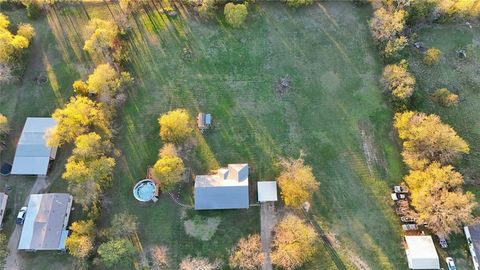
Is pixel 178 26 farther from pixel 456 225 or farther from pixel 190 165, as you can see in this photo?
pixel 456 225

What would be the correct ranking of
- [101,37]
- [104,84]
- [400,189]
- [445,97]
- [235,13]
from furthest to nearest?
[235,13], [101,37], [445,97], [104,84], [400,189]

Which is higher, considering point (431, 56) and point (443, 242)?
point (431, 56)

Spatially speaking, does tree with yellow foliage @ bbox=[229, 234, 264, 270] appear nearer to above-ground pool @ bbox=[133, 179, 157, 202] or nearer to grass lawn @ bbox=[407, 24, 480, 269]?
above-ground pool @ bbox=[133, 179, 157, 202]

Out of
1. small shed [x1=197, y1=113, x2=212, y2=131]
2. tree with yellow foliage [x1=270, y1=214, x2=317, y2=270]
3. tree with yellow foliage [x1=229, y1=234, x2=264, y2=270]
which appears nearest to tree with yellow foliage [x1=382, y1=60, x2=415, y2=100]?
tree with yellow foliage [x1=270, y1=214, x2=317, y2=270]

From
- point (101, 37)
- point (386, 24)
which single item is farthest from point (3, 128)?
point (386, 24)

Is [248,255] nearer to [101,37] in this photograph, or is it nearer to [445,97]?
[445,97]

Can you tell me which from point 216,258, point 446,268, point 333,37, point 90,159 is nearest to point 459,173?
point 446,268
